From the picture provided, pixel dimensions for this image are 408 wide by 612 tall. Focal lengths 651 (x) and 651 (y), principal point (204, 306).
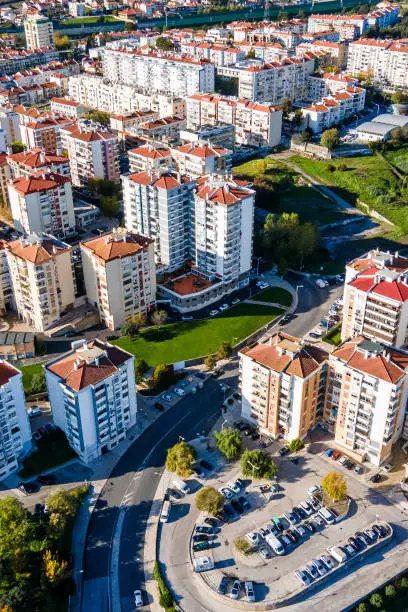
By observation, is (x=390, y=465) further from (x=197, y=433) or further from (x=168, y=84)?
(x=168, y=84)

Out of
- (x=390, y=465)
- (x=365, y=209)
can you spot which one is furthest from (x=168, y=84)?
(x=390, y=465)

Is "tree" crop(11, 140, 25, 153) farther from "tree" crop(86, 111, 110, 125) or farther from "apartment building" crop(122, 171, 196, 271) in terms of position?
"apartment building" crop(122, 171, 196, 271)

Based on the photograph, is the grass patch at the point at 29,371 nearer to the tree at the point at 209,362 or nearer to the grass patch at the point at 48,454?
the grass patch at the point at 48,454

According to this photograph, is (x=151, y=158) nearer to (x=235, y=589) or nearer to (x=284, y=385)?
(x=284, y=385)

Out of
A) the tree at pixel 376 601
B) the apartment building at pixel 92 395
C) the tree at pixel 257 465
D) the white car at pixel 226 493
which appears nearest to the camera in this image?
the tree at pixel 376 601

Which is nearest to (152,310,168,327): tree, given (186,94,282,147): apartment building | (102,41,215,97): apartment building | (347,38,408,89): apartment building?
(186,94,282,147): apartment building

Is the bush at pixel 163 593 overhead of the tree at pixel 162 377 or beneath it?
beneath

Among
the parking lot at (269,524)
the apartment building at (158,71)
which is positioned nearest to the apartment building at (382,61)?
the apartment building at (158,71)
